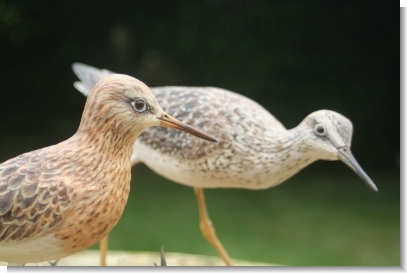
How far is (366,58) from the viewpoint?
2.50m

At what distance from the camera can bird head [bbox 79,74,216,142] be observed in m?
1.24

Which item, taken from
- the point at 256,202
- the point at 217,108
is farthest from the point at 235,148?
the point at 256,202

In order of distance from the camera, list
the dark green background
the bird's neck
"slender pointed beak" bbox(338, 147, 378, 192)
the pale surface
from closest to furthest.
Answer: "slender pointed beak" bbox(338, 147, 378, 192)
the bird's neck
the pale surface
the dark green background

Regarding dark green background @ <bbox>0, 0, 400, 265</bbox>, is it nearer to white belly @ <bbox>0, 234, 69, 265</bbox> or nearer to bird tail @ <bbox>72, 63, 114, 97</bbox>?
bird tail @ <bbox>72, 63, 114, 97</bbox>

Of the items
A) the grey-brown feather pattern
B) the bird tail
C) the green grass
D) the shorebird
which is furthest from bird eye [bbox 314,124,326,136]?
the green grass

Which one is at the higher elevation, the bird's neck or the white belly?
the bird's neck

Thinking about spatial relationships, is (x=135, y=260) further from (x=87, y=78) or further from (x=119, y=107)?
(x=119, y=107)

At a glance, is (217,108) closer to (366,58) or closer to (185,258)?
(185,258)

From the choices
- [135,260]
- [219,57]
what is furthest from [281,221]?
[135,260]

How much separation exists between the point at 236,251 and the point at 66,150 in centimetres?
197

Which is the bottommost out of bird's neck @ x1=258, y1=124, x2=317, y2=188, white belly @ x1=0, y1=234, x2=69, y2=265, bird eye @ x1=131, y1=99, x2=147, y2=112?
white belly @ x1=0, y1=234, x2=69, y2=265

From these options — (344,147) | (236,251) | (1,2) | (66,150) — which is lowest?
(236,251)

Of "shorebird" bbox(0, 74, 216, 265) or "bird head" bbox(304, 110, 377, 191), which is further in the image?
"bird head" bbox(304, 110, 377, 191)

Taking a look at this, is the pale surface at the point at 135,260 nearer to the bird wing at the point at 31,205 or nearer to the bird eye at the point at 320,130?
the bird eye at the point at 320,130
